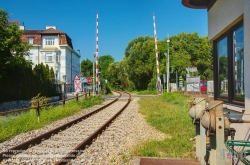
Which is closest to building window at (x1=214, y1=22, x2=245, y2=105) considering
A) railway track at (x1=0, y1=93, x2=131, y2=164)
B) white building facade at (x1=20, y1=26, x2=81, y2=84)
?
railway track at (x1=0, y1=93, x2=131, y2=164)

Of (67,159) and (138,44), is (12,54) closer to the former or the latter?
(67,159)

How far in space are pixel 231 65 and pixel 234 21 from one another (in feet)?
2.36

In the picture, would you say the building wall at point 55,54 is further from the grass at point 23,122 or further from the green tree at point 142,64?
the grass at point 23,122

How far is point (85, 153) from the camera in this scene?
5.43 m

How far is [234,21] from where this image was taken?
404 cm

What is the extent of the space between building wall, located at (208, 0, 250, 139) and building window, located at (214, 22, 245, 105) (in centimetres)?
13

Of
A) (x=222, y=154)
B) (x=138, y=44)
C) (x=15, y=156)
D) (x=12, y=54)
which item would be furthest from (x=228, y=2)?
(x=138, y=44)

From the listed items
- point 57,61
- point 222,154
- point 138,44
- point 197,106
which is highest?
point 138,44

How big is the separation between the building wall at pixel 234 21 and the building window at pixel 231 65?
0.13 m

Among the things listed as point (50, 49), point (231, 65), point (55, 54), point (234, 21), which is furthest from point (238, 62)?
point (50, 49)

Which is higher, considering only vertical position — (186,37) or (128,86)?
(186,37)

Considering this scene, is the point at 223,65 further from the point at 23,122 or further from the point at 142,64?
the point at 142,64

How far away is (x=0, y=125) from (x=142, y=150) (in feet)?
16.5

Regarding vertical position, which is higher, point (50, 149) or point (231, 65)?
point (231, 65)
